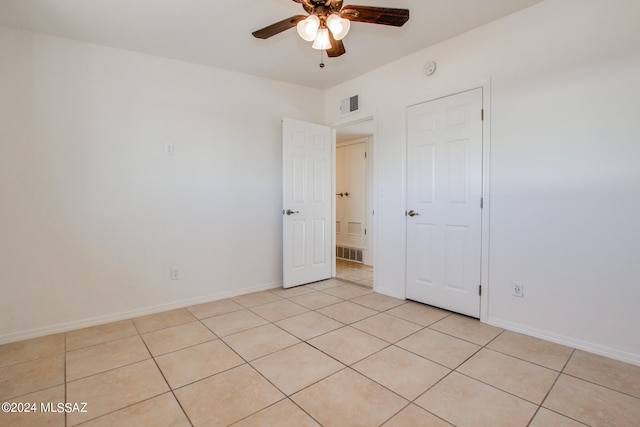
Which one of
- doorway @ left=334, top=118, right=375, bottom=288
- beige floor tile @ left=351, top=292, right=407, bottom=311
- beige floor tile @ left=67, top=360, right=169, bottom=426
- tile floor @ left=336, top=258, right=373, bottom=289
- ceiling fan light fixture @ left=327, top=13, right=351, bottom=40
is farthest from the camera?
doorway @ left=334, top=118, right=375, bottom=288

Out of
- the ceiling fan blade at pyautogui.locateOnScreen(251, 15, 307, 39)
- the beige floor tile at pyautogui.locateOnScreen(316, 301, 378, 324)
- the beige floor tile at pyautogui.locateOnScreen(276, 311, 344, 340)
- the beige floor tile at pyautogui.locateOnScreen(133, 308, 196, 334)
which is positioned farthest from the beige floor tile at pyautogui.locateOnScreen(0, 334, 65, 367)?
the ceiling fan blade at pyautogui.locateOnScreen(251, 15, 307, 39)

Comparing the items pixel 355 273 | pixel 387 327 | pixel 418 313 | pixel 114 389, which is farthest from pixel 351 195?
pixel 114 389

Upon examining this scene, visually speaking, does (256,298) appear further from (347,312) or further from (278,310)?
(347,312)

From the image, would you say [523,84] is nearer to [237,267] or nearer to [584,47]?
[584,47]

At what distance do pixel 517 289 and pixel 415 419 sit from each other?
1.54 metres

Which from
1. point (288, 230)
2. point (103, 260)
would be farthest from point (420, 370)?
point (103, 260)

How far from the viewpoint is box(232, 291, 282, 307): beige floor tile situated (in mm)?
3215

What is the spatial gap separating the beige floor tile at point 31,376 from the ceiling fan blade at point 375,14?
2.84m

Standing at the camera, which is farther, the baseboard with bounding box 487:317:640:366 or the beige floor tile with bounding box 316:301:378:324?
the beige floor tile with bounding box 316:301:378:324

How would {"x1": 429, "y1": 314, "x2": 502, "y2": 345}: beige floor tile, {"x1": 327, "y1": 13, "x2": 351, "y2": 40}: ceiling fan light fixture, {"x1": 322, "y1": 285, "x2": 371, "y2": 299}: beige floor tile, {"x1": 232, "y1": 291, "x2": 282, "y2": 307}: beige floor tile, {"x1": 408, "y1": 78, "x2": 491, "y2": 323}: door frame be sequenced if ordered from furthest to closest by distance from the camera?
{"x1": 322, "y1": 285, "x2": 371, "y2": 299}: beige floor tile < {"x1": 232, "y1": 291, "x2": 282, "y2": 307}: beige floor tile < {"x1": 408, "y1": 78, "x2": 491, "y2": 323}: door frame < {"x1": 429, "y1": 314, "x2": 502, "y2": 345}: beige floor tile < {"x1": 327, "y1": 13, "x2": 351, "y2": 40}: ceiling fan light fixture

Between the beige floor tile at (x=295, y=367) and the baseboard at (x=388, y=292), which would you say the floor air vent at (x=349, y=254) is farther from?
the beige floor tile at (x=295, y=367)

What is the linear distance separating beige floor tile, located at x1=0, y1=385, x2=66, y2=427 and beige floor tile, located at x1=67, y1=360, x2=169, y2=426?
0.05 m

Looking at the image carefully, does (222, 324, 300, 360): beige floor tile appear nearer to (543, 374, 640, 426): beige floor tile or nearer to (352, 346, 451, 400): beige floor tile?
(352, 346, 451, 400): beige floor tile

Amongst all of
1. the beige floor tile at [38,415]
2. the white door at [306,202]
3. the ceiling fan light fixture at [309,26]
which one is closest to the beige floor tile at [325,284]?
the white door at [306,202]
